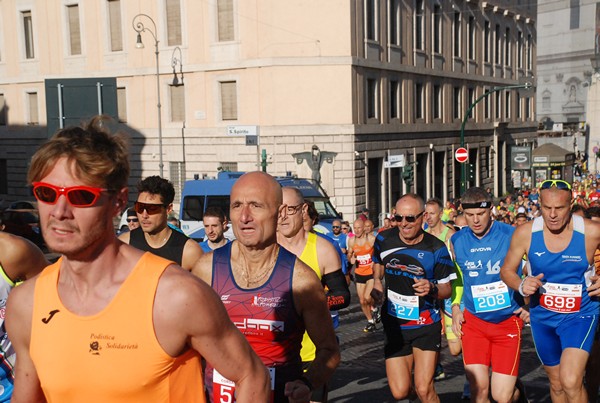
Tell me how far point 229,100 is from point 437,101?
13.2 meters

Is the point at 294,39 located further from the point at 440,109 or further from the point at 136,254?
the point at 136,254

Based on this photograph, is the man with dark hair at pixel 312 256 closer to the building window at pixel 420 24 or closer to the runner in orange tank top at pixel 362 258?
the runner in orange tank top at pixel 362 258

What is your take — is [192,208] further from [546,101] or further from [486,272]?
[546,101]

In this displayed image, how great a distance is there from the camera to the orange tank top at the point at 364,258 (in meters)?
13.2

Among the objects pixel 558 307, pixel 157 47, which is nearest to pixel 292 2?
pixel 157 47

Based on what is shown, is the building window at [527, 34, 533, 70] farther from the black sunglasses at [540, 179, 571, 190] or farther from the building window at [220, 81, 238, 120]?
the black sunglasses at [540, 179, 571, 190]

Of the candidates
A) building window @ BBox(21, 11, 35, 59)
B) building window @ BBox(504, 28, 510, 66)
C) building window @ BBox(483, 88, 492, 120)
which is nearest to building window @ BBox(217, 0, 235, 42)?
building window @ BBox(21, 11, 35, 59)

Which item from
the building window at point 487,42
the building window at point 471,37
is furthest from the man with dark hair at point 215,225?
the building window at point 487,42

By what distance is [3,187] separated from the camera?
43.3 m

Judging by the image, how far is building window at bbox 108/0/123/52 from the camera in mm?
37375

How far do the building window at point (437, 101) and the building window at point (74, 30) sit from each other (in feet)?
60.7

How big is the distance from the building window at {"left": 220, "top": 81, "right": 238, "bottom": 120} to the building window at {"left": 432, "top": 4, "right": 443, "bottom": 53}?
1300cm

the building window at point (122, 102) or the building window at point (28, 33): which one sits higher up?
the building window at point (28, 33)

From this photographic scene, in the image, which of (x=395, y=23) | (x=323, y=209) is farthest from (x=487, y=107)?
(x=323, y=209)
